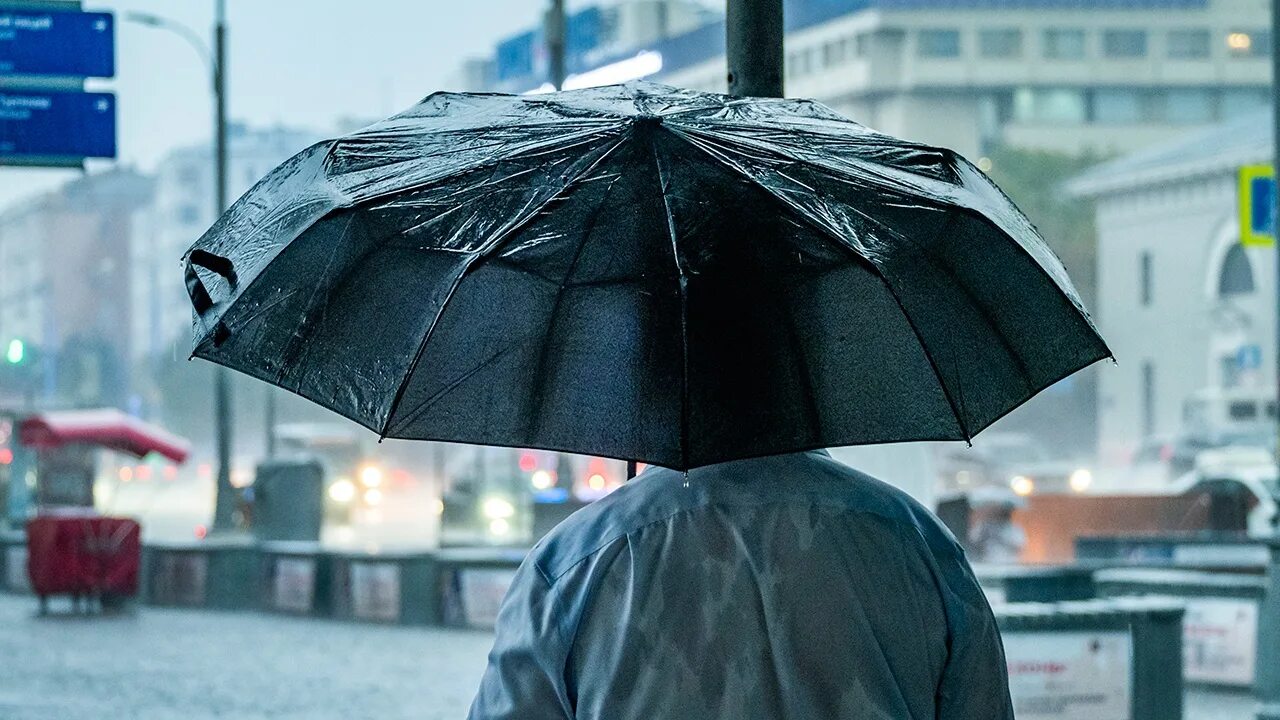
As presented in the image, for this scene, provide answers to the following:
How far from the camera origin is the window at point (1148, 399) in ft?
207

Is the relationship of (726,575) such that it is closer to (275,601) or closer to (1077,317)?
(1077,317)

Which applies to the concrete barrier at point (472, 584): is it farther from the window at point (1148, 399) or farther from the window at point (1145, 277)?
the window at point (1148, 399)

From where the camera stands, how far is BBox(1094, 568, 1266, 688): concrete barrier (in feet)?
39.2

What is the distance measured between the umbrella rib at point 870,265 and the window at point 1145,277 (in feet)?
197

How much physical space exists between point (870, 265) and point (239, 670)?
12.3 meters

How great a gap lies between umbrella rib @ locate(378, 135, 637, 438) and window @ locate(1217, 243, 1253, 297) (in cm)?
5517

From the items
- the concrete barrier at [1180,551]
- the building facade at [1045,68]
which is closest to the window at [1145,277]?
the building facade at [1045,68]

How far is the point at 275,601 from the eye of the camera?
20375 millimetres

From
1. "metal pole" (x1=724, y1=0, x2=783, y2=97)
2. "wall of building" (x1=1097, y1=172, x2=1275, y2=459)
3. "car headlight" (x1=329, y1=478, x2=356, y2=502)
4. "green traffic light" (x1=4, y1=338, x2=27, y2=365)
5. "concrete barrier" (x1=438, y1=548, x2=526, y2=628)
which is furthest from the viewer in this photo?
"wall of building" (x1=1097, y1=172, x2=1275, y2=459)

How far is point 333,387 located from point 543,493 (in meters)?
22.5

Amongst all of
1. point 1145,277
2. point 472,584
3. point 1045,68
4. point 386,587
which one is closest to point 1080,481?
point 386,587

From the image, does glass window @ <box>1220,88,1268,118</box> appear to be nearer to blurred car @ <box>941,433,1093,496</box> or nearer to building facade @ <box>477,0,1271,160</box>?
building facade @ <box>477,0,1271,160</box>

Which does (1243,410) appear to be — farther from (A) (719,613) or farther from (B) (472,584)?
(A) (719,613)

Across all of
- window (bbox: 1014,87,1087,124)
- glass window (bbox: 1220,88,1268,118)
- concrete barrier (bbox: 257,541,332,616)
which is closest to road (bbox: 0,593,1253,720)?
concrete barrier (bbox: 257,541,332,616)
